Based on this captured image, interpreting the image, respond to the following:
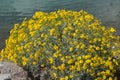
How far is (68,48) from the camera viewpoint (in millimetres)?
9039

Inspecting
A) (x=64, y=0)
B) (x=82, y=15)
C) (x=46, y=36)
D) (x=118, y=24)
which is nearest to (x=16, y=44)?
(x=46, y=36)

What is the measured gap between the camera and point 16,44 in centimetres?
1048

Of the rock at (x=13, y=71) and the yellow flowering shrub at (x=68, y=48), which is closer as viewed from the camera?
the yellow flowering shrub at (x=68, y=48)

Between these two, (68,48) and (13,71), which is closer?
(68,48)

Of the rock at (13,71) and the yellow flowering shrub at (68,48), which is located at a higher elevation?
the yellow flowering shrub at (68,48)

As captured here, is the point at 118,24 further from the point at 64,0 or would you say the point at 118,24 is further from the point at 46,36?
the point at 64,0

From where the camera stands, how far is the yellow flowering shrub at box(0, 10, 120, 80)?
28.6 feet

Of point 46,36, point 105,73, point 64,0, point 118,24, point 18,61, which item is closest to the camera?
point 105,73

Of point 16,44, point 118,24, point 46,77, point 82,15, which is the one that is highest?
point 82,15

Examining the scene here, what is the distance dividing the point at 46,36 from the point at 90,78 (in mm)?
1623

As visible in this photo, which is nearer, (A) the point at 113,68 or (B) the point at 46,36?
(A) the point at 113,68

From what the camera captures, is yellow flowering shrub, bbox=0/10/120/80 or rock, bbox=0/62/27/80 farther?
rock, bbox=0/62/27/80

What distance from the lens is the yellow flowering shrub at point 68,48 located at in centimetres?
870

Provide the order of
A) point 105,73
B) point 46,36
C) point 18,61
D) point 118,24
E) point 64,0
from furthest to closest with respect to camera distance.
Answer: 1. point 64,0
2. point 118,24
3. point 18,61
4. point 46,36
5. point 105,73
